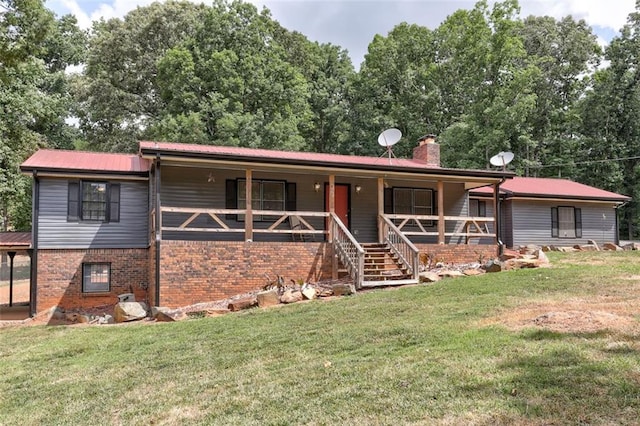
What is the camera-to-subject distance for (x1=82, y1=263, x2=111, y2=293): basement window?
13445 millimetres

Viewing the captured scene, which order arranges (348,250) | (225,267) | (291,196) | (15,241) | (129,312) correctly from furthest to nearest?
1. (291,196)
2. (15,241)
3. (348,250)
4. (225,267)
5. (129,312)

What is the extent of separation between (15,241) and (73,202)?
238 cm

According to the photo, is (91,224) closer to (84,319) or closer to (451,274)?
(84,319)

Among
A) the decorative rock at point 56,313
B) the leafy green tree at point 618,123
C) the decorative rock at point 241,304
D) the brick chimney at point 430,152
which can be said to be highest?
the leafy green tree at point 618,123

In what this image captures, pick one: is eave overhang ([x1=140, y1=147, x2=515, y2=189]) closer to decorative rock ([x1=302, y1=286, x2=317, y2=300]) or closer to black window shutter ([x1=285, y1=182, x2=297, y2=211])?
black window shutter ([x1=285, y1=182, x2=297, y2=211])

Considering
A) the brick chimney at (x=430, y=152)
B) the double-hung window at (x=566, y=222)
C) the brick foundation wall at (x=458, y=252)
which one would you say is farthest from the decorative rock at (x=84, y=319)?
the double-hung window at (x=566, y=222)

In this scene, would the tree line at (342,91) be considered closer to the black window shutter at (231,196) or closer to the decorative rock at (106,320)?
the black window shutter at (231,196)

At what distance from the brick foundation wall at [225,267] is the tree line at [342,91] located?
46.1ft

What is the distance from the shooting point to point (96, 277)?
44.8 feet

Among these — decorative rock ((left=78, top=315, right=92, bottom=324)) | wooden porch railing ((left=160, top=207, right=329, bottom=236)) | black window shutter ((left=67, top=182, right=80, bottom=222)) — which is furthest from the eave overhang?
decorative rock ((left=78, top=315, right=92, bottom=324))

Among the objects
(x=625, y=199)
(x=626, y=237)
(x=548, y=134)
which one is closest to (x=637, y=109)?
(x=548, y=134)

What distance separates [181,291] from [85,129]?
23328 millimetres

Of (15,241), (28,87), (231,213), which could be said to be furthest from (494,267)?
(28,87)

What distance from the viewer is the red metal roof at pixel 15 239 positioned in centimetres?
1373
